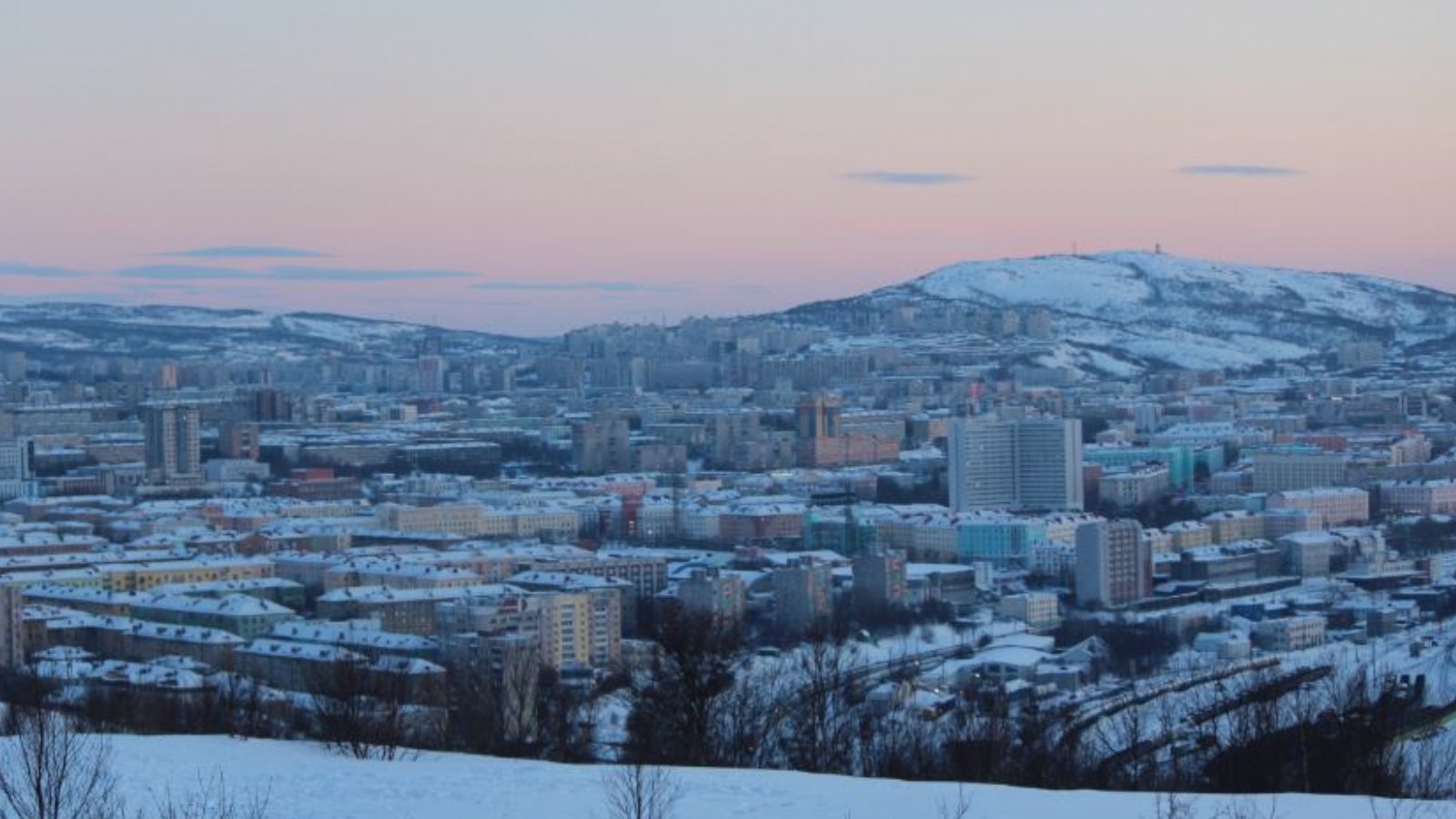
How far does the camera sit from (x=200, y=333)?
6694 cm

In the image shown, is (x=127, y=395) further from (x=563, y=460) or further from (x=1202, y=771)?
(x=1202, y=771)

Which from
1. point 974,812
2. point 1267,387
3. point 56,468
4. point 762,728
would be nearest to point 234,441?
point 56,468

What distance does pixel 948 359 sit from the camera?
5431 cm

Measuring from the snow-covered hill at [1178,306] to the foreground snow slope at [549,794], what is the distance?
50.4m

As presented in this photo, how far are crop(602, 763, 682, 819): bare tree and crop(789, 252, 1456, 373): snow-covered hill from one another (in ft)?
166

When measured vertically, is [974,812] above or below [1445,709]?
above

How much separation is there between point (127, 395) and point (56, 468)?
1247 centimetres

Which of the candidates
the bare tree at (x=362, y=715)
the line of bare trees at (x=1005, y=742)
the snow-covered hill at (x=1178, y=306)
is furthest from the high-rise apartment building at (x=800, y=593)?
the snow-covered hill at (x=1178, y=306)

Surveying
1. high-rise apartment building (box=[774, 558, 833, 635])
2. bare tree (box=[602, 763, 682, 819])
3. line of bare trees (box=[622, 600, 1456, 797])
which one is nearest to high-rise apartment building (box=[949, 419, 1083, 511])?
high-rise apartment building (box=[774, 558, 833, 635])

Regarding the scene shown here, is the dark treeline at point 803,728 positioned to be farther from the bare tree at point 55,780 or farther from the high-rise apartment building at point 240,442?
the high-rise apartment building at point 240,442

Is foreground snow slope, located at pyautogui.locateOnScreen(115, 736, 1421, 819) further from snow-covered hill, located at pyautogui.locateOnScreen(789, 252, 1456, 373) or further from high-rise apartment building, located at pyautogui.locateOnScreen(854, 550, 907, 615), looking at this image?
snow-covered hill, located at pyautogui.locateOnScreen(789, 252, 1456, 373)

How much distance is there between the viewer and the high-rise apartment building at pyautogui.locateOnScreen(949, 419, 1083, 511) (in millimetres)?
28422

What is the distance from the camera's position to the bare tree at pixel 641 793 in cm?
423

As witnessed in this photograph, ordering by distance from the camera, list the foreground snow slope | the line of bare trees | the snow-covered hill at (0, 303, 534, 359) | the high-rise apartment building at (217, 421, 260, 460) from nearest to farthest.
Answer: the foreground snow slope < the line of bare trees < the high-rise apartment building at (217, 421, 260, 460) < the snow-covered hill at (0, 303, 534, 359)
